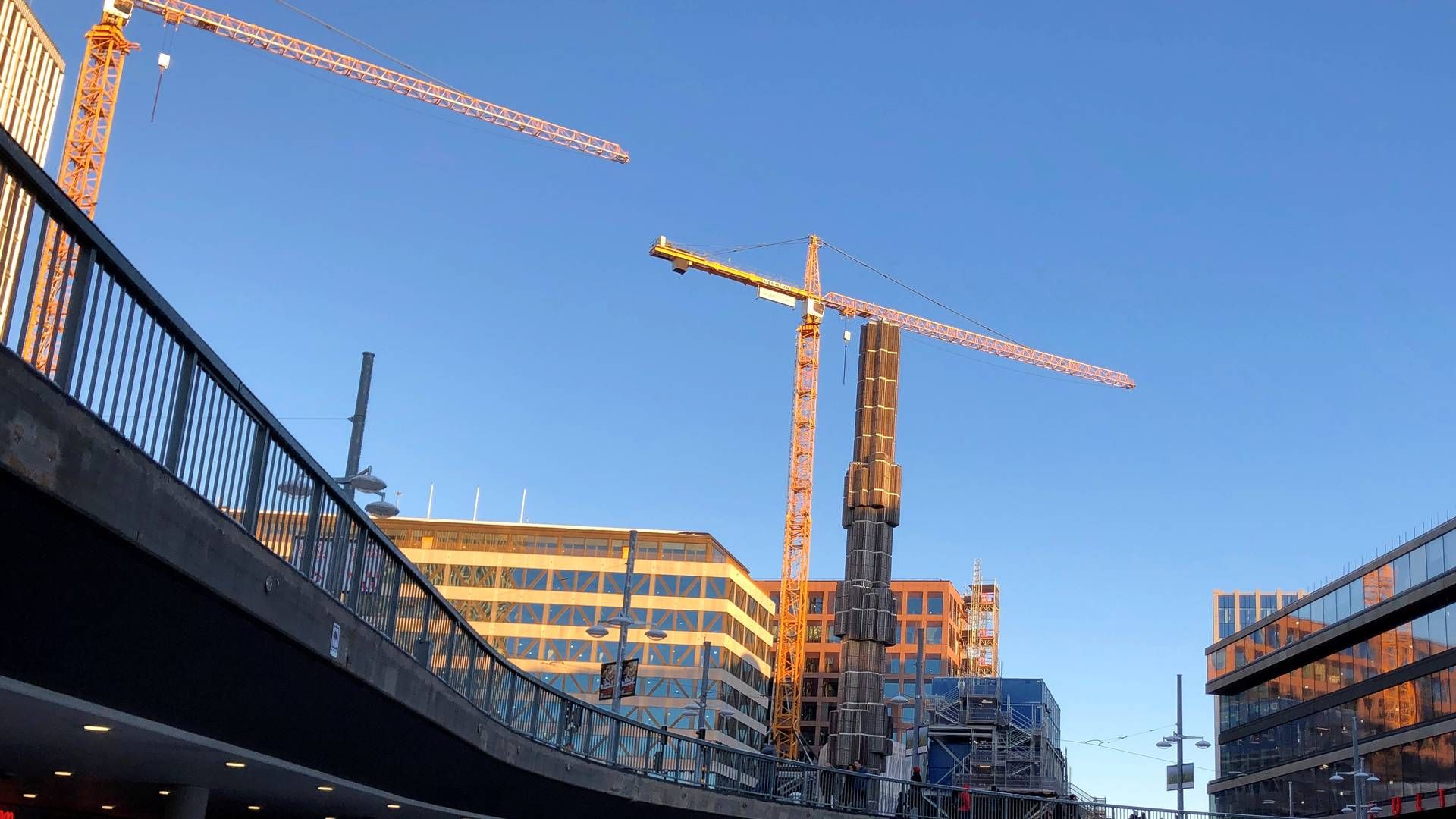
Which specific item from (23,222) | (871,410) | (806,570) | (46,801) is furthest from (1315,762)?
(23,222)

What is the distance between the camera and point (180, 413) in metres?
12.4

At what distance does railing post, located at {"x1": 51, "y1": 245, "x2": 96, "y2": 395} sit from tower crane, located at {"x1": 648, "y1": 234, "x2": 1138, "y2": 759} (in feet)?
388

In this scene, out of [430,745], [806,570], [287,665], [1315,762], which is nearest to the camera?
[287,665]

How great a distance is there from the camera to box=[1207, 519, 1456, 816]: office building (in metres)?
73.7

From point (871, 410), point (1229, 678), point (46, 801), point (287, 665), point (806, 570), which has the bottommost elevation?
point (46, 801)

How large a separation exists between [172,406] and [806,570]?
124 meters

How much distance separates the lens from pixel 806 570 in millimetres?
134500

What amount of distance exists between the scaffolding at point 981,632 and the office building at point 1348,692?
231 feet

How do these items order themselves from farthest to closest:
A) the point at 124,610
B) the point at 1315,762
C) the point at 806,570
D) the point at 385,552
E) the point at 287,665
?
the point at 806,570 → the point at 1315,762 → the point at 385,552 → the point at 287,665 → the point at 124,610

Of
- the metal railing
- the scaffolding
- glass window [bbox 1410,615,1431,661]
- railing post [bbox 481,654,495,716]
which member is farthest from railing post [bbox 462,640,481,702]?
the scaffolding

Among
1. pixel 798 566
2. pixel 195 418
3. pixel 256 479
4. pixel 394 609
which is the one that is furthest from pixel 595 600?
pixel 195 418

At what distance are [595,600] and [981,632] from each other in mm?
76299

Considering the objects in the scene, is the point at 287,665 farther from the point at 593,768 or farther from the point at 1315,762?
the point at 1315,762

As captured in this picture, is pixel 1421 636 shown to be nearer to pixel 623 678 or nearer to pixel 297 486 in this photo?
pixel 623 678
